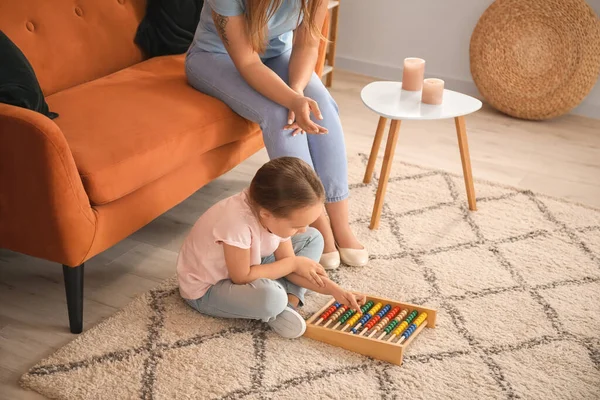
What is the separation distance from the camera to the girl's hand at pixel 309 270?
1991 millimetres

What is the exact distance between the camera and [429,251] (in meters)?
2.39

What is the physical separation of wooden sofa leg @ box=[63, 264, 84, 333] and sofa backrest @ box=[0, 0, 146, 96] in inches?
28.0

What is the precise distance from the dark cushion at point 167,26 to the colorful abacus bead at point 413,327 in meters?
1.38

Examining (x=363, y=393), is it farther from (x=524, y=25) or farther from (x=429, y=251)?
(x=524, y=25)

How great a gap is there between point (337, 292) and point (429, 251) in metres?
0.55

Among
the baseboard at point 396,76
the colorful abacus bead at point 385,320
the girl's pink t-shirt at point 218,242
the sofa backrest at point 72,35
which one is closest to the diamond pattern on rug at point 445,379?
the colorful abacus bead at point 385,320

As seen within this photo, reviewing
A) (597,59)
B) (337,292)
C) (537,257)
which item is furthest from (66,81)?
(597,59)

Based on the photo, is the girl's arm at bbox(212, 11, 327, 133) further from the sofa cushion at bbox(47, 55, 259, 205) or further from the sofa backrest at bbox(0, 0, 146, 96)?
the sofa backrest at bbox(0, 0, 146, 96)

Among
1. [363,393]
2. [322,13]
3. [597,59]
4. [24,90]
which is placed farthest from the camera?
[597,59]

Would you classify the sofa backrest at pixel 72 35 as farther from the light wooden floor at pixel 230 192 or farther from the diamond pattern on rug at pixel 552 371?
the diamond pattern on rug at pixel 552 371

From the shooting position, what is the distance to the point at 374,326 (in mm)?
1949

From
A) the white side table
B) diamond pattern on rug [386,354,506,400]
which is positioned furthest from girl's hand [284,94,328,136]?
diamond pattern on rug [386,354,506,400]

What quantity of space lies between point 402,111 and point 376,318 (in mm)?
724

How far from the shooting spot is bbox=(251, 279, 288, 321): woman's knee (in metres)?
1.91
